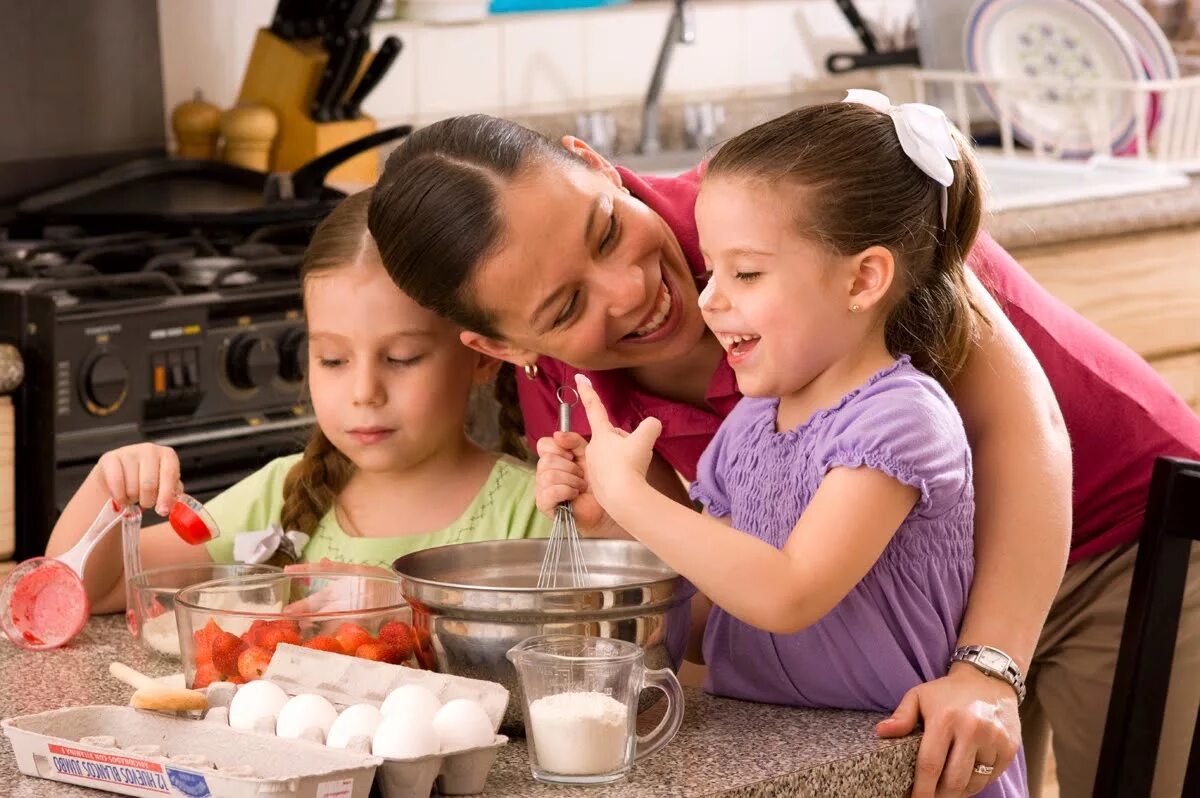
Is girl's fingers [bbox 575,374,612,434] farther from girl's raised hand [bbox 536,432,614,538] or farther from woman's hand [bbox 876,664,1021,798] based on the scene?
woman's hand [bbox 876,664,1021,798]

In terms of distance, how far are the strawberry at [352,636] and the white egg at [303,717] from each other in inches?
4.5

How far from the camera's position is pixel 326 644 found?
1.09m

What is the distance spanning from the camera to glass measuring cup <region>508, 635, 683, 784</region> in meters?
0.96

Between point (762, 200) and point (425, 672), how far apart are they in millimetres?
400

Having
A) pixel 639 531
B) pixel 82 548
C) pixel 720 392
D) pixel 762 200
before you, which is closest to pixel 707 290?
pixel 762 200

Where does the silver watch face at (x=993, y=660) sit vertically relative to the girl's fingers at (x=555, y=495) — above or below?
below

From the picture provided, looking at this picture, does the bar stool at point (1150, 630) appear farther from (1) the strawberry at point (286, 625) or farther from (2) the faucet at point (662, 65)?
(2) the faucet at point (662, 65)

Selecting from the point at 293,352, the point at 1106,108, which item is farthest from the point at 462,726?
the point at 1106,108

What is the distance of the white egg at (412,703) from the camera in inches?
37.5

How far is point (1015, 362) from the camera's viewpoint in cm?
129

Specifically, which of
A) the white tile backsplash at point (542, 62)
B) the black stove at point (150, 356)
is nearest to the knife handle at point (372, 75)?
the white tile backsplash at point (542, 62)

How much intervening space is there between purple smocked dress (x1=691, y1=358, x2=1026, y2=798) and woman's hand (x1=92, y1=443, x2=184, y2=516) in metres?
0.46

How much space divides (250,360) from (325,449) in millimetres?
795

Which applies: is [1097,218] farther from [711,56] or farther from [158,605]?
[158,605]
